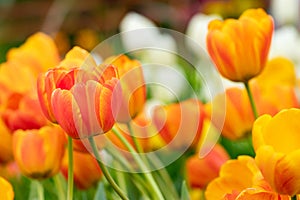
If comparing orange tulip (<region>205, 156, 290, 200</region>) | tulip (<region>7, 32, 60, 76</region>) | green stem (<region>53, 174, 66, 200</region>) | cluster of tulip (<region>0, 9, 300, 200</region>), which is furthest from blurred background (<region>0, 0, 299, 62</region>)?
orange tulip (<region>205, 156, 290, 200</region>)

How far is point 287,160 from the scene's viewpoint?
717 mm

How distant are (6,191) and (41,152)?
0.16 m

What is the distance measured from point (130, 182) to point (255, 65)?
0.21 meters

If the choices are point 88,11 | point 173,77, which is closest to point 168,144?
point 173,77

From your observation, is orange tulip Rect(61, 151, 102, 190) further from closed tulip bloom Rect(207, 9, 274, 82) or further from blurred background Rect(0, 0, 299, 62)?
blurred background Rect(0, 0, 299, 62)

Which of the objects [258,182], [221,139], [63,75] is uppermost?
[63,75]

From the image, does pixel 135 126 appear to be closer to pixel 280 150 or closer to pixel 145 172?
pixel 145 172

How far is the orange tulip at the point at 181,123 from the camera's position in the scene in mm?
1046

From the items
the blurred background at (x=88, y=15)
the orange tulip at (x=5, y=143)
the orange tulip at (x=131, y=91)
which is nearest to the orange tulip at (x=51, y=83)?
the orange tulip at (x=131, y=91)

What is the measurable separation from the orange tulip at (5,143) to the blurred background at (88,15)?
4.75 ft

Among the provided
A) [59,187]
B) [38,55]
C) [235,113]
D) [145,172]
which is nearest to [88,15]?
[38,55]

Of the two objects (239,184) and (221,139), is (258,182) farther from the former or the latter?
(221,139)

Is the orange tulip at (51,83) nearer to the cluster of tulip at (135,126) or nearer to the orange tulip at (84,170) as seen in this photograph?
the cluster of tulip at (135,126)

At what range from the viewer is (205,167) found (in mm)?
1046
